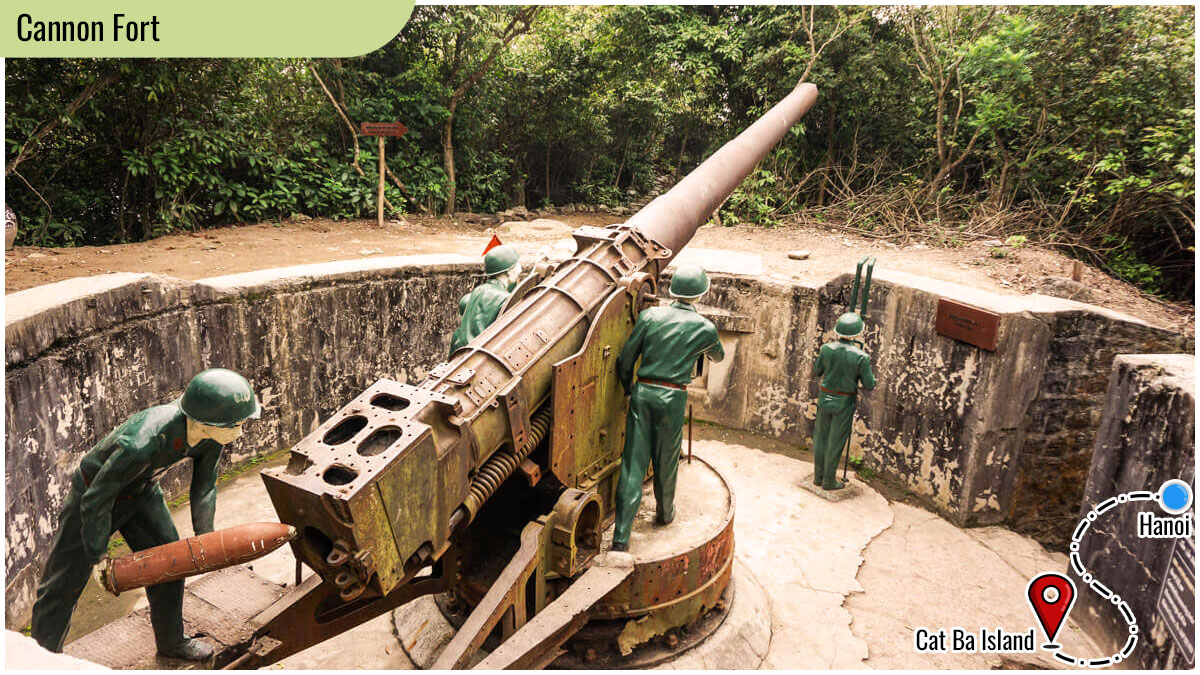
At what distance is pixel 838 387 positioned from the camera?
577 cm

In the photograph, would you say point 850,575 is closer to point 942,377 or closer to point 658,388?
point 942,377

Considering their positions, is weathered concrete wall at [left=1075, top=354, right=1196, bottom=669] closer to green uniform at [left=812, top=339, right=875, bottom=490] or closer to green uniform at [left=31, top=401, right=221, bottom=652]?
green uniform at [left=812, top=339, right=875, bottom=490]

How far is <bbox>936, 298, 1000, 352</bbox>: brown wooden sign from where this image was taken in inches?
218

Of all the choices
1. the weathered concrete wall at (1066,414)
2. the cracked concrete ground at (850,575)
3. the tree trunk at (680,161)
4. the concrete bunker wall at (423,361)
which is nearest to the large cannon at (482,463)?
the cracked concrete ground at (850,575)

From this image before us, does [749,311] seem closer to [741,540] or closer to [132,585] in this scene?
[741,540]

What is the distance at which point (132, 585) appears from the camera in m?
2.52


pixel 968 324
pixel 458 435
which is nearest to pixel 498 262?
pixel 458 435

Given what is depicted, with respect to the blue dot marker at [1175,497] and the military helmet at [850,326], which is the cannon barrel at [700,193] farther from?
the blue dot marker at [1175,497]

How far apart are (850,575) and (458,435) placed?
334cm

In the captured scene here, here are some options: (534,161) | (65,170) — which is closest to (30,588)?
(65,170)

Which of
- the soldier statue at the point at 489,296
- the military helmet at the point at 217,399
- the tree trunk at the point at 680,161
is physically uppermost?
the tree trunk at the point at 680,161

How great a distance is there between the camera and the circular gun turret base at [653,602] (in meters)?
3.70

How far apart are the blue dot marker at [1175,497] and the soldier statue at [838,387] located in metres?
2.02

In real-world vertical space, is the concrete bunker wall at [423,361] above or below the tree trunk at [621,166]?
below
